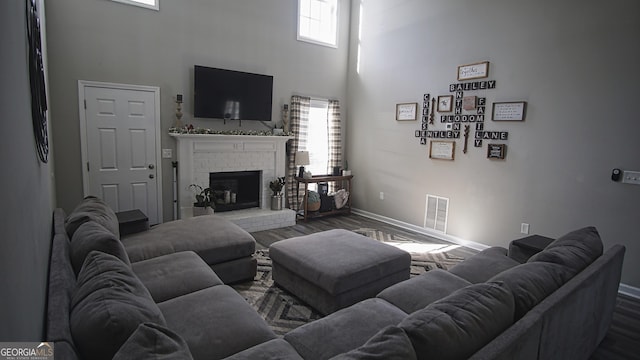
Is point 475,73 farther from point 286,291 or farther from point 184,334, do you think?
point 184,334

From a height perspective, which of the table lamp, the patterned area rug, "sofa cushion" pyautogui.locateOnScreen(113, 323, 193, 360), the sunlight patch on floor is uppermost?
the table lamp

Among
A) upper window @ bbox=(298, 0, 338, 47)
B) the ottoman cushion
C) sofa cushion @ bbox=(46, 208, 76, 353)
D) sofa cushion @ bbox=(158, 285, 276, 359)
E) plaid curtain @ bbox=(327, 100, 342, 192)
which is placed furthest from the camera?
plaid curtain @ bbox=(327, 100, 342, 192)

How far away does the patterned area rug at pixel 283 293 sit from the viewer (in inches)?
113

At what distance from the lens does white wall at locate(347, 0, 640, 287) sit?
11.5 feet

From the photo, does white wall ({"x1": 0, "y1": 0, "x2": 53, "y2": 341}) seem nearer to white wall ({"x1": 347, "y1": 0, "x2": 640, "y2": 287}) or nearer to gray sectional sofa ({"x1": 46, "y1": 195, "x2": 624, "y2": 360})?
gray sectional sofa ({"x1": 46, "y1": 195, "x2": 624, "y2": 360})

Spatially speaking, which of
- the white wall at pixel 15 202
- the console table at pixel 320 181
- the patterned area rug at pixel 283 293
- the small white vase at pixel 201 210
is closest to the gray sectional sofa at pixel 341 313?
the white wall at pixel 15 202

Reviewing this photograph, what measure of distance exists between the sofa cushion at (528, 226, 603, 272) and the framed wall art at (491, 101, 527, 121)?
6.93ft

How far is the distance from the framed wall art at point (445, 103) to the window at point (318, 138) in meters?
2.18

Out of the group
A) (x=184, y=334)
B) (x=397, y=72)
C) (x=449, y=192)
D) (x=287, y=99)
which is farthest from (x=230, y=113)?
(x=184, y=334)

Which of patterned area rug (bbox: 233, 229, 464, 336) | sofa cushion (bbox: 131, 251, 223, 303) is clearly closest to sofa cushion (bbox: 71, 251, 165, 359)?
→ sofa cushion (bbox: 131, 251, 223, 303)

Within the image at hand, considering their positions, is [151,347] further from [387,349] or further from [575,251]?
[575,251]

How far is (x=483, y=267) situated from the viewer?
2725 mm

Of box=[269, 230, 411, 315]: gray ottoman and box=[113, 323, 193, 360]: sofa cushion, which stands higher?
box=[113, 323, 193, 360]: sofa cushion

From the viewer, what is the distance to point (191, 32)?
494cm
